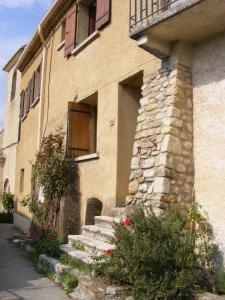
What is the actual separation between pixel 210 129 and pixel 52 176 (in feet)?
14.9

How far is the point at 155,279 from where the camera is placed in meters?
4.89

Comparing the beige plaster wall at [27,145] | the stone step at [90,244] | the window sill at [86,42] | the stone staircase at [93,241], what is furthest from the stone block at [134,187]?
the beige plaster wall at [27,145]

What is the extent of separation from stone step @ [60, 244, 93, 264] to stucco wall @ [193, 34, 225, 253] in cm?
196

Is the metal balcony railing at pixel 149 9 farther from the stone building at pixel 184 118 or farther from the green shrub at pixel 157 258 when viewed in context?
the green shrub at pixel 157 258

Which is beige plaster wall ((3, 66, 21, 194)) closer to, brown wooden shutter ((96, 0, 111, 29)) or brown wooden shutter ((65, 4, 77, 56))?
brown wooden shutter ((65, 4, 77, 56))

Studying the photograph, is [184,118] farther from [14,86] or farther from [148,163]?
[14,86]

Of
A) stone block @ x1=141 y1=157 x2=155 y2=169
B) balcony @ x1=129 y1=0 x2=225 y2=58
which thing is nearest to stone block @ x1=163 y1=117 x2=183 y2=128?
stone block @ x1=141 y1=157 x2=155 y2=169

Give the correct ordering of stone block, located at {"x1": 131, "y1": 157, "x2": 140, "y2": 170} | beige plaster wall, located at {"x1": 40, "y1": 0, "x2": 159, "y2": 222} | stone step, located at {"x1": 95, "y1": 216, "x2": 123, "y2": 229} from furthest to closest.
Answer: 1. beige plaster wall, located at {"x1": 40, "y1": 0, "x2": 159, "y2": 222}
2. stone step, located at {"x1": 95, "y1": 216, "x2": 123, "y2": 229}
3. stone block, located at {"x1": 131, "y1": 157, "x2": 140, "y2": 170}

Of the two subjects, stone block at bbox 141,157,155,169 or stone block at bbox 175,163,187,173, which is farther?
stone block at bbox 141,157,155,169

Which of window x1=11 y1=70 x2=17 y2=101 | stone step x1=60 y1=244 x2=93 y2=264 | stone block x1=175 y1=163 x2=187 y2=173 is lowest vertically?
stone step x1=60 y1=244 x2=93 y2=264

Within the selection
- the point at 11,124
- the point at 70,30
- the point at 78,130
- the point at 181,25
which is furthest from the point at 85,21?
the point at 11,124

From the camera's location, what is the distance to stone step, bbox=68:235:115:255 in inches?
253

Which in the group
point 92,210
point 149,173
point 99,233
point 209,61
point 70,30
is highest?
point 70,30

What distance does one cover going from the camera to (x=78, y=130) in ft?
32.8
